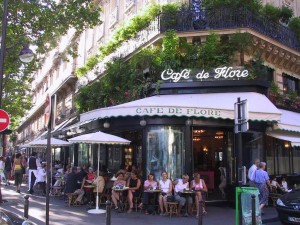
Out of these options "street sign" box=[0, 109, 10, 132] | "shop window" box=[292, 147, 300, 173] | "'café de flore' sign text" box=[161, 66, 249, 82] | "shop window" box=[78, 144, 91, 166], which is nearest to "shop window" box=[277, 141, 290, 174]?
"shop window" box=[292, 147, 300, 173]

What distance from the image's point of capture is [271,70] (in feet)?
56.2

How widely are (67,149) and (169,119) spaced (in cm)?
1556

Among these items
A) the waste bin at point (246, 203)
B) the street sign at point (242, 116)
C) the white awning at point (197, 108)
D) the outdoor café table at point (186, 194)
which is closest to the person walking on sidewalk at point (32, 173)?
the white awning at point (197, 108)

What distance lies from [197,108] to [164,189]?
2735 mm

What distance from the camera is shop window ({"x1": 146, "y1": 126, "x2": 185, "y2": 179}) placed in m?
13.2

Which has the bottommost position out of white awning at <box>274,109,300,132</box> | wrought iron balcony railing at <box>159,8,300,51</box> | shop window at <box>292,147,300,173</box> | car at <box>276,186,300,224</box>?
car at <box>276,186,300,224</box>

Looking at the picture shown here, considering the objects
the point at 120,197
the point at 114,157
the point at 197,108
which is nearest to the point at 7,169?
the point at 114,157

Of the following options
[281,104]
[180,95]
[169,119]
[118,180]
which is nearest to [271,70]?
[281,104]

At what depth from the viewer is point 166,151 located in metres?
13.3

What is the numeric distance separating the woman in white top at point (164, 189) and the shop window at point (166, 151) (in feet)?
3.60

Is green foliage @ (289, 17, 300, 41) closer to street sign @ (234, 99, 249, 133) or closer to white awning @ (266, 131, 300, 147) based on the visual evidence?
white awning @ (266, 131, 300, 147)

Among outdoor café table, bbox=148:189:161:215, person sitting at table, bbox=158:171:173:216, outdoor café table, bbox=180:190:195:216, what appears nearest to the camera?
outdoor café table, bbox=180:190:195:216

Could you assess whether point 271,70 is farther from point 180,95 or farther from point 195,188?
point 195,188

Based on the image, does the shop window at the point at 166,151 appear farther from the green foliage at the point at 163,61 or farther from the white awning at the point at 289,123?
the white awning at the point at 289,123
